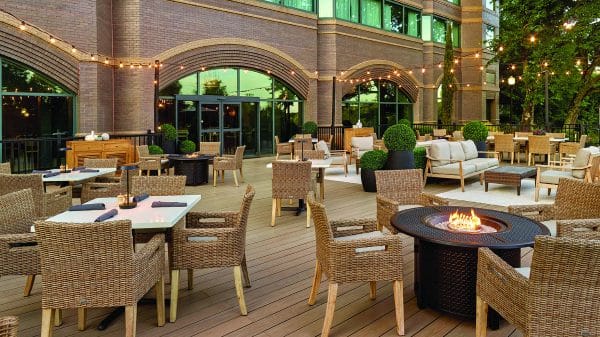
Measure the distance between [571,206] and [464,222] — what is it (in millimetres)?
1298

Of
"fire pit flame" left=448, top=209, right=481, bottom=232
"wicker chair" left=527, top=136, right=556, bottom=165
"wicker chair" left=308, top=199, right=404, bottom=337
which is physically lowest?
"wicker chair" left=308, top=199, right=404, bottom=337

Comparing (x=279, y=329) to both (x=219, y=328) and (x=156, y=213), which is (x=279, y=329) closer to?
(x=219, y=328)

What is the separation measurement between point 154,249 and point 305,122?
15.2 m

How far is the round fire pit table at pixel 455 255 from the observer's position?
3.33 m

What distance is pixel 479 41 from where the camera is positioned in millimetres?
26188

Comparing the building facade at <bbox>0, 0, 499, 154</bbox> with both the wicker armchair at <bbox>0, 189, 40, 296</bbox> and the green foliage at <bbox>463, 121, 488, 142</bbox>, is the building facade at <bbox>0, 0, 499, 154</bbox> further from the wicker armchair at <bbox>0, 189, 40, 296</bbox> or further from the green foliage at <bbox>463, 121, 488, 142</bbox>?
the wicker armchair at <bbox>0, 189, 40, 296</bbox>

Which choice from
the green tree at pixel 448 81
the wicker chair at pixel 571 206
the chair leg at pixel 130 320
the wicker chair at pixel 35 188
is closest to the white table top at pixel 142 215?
the chair leg at pixel 130 320

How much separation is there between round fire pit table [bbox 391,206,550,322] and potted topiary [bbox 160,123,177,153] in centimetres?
1008

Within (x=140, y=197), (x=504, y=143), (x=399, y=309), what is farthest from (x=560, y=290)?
(x=504, y=143)

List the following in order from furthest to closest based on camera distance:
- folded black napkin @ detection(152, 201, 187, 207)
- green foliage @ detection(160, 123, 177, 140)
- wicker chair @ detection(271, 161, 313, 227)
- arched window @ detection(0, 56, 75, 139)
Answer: green foliage @ detection(160, 123, 177, 140) → arched window @ detection(0, 56, 75, 139) → wicker chair @ detection(271, 161, 313, 227) → folded black napkin @ detection(152, 201, 187, 207)

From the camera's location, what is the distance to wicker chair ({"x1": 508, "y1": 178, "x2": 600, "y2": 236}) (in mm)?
4188

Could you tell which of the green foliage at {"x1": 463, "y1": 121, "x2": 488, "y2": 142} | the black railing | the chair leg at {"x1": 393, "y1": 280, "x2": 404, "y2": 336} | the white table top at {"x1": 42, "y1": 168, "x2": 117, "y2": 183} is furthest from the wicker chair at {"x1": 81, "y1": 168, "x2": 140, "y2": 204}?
the green foliage at {"x1": 463, "y1": 121, "x2": 488, "y2": 142}

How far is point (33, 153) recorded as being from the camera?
1149 cm

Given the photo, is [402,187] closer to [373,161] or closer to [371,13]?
[373,161]
